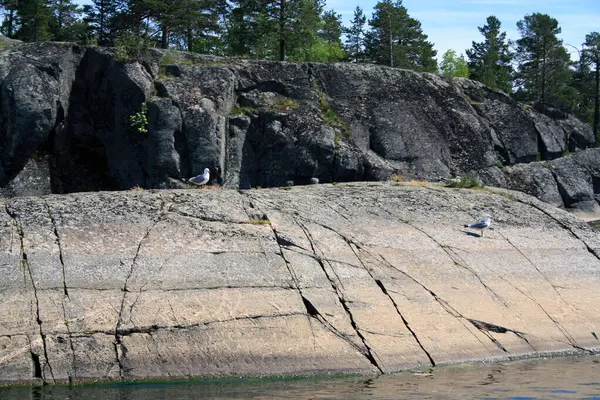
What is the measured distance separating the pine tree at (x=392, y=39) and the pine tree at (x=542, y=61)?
29.0 ft

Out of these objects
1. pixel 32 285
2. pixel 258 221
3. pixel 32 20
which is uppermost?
pixel 32 20

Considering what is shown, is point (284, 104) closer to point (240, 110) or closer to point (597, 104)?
point (240, 110)

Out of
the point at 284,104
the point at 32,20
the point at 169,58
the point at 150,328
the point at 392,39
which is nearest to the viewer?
the point at 150,328

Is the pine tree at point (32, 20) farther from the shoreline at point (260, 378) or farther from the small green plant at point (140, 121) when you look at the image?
the shoreline at point (260, 378)

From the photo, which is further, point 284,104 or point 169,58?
point 284,104

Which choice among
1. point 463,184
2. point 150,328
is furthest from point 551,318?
point 150,328

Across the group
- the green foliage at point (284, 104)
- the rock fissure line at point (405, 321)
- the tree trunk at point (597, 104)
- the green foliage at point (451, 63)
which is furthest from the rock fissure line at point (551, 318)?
the green foliage at point (451, 63)

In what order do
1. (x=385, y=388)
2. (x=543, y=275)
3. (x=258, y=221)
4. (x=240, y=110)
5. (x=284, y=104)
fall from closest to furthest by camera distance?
(x=385, y=388), (x=258, y=221), (x=543, y=275), (x=240, y=110), (x=284, y=104)

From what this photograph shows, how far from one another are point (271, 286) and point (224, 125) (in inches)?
602

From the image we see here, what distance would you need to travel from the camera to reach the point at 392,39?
61.6 m

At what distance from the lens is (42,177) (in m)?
33.0

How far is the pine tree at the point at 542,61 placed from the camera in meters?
66.3

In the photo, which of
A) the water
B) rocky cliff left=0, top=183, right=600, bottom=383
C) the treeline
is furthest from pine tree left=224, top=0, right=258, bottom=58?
the water

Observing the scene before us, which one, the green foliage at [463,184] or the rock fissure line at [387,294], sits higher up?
the green foliage at [463,184]
